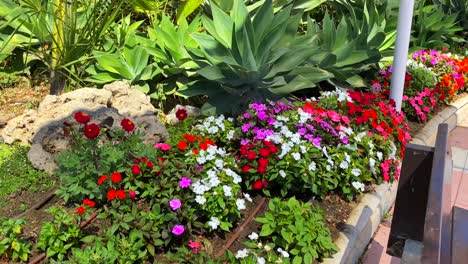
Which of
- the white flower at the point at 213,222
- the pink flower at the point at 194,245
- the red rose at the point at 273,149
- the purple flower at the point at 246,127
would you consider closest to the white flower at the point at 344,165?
the red rose at the point at 273,149

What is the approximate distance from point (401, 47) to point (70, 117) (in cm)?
242

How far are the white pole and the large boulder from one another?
71.1 inches

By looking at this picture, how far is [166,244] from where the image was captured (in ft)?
7.97

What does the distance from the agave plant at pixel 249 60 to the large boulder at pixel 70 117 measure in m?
0.42

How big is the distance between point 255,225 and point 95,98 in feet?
5.14

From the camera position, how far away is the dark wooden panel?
2.02 m

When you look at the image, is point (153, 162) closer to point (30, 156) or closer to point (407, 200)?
point (30, 156)

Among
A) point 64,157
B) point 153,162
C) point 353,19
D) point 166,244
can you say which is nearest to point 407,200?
point 166,244

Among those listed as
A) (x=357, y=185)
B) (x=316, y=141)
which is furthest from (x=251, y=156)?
(x=357, y=185)

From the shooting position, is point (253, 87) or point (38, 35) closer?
point (253, 87)

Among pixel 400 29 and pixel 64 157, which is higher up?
pixel 400 29

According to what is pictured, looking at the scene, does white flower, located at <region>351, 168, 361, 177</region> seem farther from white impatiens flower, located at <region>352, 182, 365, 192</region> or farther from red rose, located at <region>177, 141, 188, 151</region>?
red rose, located at <region>177, 141, 188, 151</region>

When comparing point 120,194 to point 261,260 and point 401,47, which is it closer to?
point 261,260

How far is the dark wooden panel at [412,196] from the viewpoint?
79.5 inches
